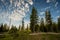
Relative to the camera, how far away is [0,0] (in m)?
8.95

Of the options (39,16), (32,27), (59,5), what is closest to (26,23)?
(32,27)

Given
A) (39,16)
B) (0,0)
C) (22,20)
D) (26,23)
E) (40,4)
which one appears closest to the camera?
(0,0)

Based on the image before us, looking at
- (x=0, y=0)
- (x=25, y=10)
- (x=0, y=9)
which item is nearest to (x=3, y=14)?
(x=0, y=9)

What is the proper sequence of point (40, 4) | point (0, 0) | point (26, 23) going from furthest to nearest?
1. point (26, 23)
2. point (40, 4)
3. point (0, 0)

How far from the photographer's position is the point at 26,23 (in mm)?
11188

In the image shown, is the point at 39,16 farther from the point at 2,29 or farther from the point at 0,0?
the point at 0,0

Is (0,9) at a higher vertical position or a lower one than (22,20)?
higher

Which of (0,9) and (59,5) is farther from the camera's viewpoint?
(59,5)

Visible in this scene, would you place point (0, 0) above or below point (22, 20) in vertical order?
above

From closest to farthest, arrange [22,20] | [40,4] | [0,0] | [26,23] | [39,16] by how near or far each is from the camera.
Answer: [0,0] → [40,4] → [22,20] → [26,23] → [39,16]

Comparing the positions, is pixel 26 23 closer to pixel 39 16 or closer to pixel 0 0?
pixel 39 16

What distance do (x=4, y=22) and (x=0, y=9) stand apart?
1.10 m

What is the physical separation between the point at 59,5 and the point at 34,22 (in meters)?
3.43

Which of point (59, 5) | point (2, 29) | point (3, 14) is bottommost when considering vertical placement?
point (2, 29)
